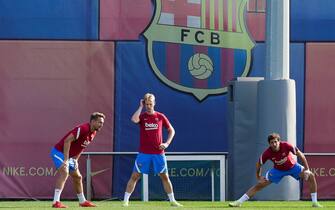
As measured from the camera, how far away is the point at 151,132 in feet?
47.0

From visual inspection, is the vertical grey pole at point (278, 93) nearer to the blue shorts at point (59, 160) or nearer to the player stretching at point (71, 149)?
the player stretching at point (71, 149)

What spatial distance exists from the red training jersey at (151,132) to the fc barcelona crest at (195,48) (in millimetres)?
4616

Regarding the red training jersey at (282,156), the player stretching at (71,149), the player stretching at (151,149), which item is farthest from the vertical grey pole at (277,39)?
the player stretching at (71,149)

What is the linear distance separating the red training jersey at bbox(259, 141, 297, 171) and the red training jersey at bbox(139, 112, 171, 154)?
1.54 meters

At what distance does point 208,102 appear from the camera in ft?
62.4

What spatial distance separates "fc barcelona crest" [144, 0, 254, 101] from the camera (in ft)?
62.2

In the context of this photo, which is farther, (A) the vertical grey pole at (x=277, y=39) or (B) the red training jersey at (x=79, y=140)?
(A) the vertical grey pole at (x=277, y=39)

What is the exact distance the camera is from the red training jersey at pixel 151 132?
14.3 meters

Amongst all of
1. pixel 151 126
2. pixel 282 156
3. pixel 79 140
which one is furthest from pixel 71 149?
pixel 282 156

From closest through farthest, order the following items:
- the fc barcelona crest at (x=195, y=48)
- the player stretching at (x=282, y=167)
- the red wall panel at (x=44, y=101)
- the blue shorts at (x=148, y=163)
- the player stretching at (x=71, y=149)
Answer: the player stretching at (x=71, y=149)
the blue shorts at (x=148, y=163)
the player stretching at (x=282, y=167)
the red wall panel at (x=44, y=101)
the fc barcelona crest at (x=195, y=48)

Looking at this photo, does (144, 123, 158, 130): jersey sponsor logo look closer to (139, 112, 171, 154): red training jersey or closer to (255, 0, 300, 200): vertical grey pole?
(139, 112, 171, 154): red training jersey

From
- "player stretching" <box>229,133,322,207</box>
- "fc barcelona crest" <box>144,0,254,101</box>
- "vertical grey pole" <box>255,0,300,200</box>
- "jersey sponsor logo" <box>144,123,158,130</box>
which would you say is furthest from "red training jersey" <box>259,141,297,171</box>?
"fc barcelona crest" <box>144,0,254,101</box>

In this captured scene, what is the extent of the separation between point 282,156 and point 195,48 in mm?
5155

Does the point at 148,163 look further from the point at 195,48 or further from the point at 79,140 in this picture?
the point at 195,48
